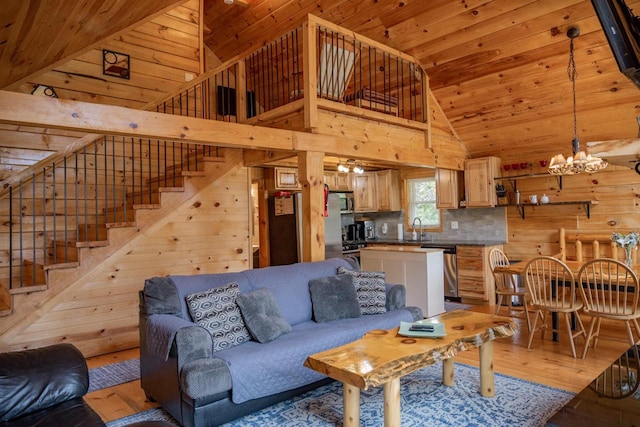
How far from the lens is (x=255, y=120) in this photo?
16.7 feet

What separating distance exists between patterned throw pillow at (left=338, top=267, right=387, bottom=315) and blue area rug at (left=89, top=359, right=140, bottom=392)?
210cm

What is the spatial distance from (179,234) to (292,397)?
8.94 ft

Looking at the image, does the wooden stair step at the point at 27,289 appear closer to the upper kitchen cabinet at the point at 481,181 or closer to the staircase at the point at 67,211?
the staircase at the point at 67,211

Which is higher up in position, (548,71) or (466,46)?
(466,46)

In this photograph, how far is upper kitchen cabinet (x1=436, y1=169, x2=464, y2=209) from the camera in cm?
648

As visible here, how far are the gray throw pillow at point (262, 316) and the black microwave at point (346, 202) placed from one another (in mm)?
4266

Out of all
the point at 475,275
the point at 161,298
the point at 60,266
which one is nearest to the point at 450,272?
the point at 475,275

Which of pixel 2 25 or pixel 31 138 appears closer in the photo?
pixel 2 25

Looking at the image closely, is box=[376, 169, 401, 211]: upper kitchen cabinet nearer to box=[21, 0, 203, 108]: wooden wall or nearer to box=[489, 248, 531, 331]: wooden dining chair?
box=[489, 248, 531, 331]: wooden dining chair

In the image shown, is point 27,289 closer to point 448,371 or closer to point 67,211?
point 67,211

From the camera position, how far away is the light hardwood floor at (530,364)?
10.2 ft

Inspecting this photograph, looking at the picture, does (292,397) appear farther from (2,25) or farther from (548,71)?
(548,71)

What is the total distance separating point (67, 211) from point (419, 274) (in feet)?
14.1

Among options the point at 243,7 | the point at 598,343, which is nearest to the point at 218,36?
the point at 243,7
